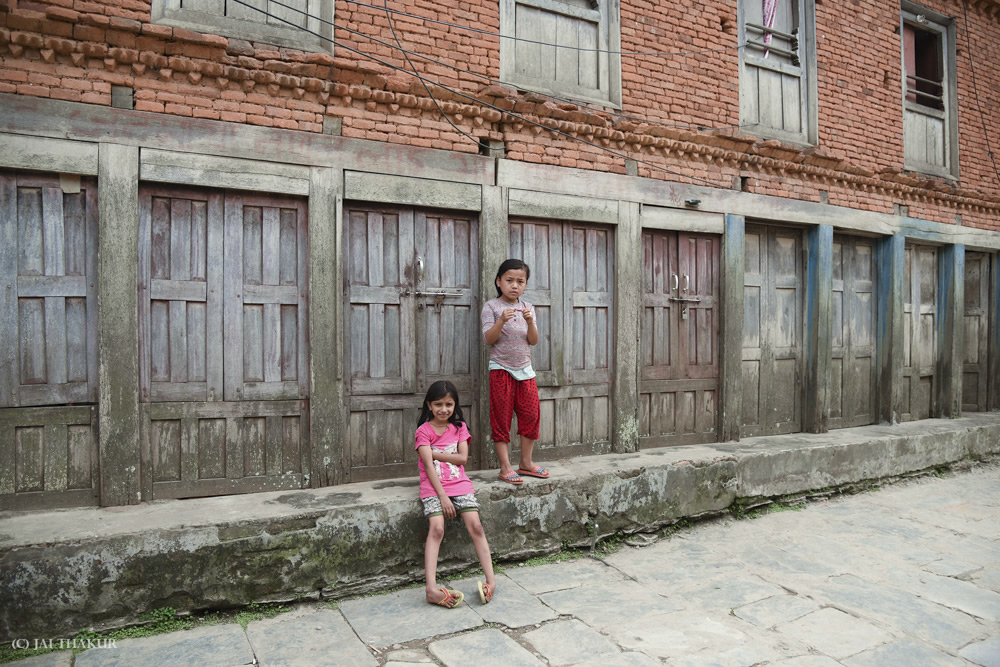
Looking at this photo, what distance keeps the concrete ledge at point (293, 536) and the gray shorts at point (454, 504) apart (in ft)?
1.02

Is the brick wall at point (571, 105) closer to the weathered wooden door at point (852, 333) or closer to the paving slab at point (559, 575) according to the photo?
the weathered wooden door at point (852, 333)

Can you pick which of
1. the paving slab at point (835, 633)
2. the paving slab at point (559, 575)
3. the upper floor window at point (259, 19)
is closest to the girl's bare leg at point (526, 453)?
the paving slab at point (559, 575)

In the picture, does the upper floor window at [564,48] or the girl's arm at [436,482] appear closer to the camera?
the girl's arm at [436,482]

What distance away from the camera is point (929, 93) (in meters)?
8.76

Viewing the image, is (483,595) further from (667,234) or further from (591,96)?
(591,96)

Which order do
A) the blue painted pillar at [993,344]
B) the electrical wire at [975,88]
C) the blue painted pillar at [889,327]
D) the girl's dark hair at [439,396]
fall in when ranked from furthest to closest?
the blue painted pillar at [993,344]
the electrical wire at [975,88]
the blue painted pillar at [889,327]
the girl's dark hair at [439,396]

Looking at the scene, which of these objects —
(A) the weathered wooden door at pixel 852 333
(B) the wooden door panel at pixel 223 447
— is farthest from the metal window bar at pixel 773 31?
(B) the wooden door panel at pixel 223 447

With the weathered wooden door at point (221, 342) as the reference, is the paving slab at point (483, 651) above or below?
below

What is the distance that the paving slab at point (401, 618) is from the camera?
3.50 metres

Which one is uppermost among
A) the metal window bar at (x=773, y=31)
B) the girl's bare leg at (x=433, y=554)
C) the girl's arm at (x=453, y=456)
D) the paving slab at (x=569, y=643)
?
the metal window bar at (x=773, y=31)

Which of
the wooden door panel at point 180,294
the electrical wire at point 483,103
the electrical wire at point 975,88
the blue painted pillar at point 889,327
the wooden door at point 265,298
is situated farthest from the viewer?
the electrical wire at point 975,88

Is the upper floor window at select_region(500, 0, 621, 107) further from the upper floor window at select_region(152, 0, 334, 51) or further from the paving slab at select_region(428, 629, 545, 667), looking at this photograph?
the paving slab at select_region(428, 629, 545, 667)

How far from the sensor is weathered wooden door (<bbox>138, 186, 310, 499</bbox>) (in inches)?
165

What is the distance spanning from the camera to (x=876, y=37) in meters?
7.75
